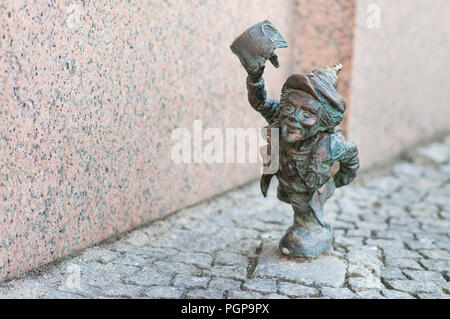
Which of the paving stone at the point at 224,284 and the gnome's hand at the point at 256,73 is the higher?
the gnome's hand at the point at 256,73

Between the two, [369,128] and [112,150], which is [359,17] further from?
[112,150]

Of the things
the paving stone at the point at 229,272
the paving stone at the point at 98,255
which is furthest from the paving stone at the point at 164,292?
the paving stone at the point at 98,255

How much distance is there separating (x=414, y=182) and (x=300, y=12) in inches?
78.3

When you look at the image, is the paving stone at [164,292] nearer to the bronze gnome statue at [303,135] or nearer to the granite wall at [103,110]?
the granite wall at [103,110]

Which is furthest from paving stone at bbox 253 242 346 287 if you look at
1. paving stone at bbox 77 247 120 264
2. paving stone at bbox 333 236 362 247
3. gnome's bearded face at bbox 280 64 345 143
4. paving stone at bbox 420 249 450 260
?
paving stone at bbox 77 247 120 264

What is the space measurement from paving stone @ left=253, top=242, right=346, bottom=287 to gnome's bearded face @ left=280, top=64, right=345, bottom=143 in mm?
808

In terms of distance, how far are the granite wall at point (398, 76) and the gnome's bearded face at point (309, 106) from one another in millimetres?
2320

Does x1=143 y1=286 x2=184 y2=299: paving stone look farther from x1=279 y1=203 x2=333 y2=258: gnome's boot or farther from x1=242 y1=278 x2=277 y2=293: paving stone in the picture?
x1=279 y1=203 x2=333 y2=258: gnome's boot

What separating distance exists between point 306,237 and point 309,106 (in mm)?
893

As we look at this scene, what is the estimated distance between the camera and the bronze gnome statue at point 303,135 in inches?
139

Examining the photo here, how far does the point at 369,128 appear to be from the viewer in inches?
248
